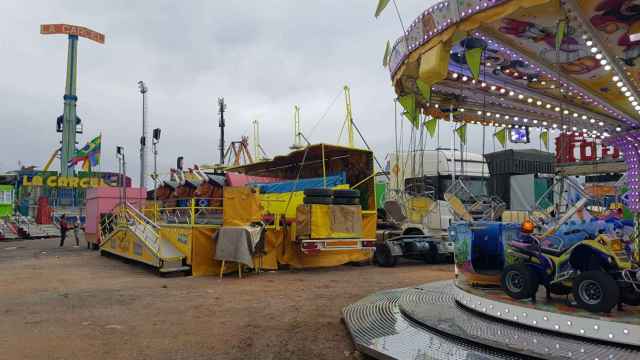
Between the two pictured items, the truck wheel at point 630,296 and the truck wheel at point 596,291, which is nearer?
the truck wheel at point 596,291

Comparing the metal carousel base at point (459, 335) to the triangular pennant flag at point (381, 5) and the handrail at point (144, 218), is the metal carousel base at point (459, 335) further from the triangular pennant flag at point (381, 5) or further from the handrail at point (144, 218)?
the handrail at point (144, 218)

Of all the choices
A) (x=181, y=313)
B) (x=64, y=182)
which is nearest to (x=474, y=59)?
(x=181, y=313)

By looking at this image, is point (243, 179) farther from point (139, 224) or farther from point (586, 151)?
point (586, 151)

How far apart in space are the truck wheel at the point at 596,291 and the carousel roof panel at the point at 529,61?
2.49 meters

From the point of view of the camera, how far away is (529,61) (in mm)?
6762

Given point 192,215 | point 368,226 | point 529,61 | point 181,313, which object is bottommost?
point 181,313

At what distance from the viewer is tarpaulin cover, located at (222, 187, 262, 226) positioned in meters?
12.4

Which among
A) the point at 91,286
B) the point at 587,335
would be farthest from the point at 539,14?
the point at 91,286

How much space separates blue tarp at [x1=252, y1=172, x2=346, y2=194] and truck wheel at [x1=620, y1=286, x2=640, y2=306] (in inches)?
381

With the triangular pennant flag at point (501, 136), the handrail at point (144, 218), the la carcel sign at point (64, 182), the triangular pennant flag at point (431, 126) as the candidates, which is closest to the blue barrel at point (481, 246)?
the triangular pennant flag at point (431, 126)

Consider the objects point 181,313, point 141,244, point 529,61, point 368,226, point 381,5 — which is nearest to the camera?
point 381,5

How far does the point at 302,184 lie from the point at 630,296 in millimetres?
10842

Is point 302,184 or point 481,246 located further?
point 302,184

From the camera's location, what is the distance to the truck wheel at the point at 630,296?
508 centimetres
